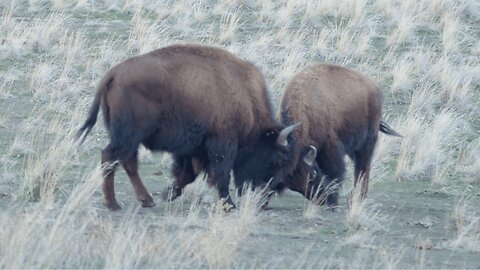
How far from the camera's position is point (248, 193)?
426 inches

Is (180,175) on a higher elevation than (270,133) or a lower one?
Answer: lower

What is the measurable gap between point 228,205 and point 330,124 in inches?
71.1

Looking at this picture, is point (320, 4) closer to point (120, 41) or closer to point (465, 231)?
point (120, 41)

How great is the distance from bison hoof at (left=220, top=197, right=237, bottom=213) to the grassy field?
168mm

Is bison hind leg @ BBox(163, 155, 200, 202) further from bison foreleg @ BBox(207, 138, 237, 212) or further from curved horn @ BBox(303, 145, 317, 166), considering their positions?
curved horn @ BBox(303, 145, 317, 166)

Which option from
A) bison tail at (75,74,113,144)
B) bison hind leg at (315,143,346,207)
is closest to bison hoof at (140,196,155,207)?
bison tail at (75,74,113,144)

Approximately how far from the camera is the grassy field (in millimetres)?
8781

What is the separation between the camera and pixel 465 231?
10250mm

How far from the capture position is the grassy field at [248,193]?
8781mm

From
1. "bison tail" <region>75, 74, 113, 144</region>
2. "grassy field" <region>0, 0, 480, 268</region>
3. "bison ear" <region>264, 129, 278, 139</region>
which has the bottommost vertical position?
"grassy field" <region>0, 0, 480, 268</region>

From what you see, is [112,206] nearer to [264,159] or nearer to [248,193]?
[248,193]

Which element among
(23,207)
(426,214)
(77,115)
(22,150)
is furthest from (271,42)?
(23,207)

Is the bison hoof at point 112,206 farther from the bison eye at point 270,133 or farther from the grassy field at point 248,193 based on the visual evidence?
the bison eye at point 270,133

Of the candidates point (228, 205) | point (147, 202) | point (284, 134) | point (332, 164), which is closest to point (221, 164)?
point (228, 205)
